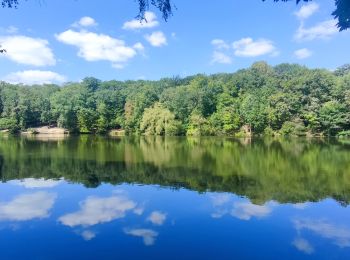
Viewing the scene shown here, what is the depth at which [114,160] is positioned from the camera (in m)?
28.8

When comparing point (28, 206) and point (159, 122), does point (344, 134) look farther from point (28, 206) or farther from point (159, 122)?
point (28, 206)

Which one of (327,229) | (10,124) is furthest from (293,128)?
(10,124)

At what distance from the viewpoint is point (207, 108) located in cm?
7425

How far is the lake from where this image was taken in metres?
9.73

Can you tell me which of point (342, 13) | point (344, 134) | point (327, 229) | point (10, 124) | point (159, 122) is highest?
point (342, 13)

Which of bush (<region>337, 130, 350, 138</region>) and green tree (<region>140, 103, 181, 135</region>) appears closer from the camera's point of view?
bush (<region>337, 130, 350, 138</region>)

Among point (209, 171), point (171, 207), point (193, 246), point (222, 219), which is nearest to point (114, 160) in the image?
point (209, 171)

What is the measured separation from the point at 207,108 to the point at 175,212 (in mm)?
61589

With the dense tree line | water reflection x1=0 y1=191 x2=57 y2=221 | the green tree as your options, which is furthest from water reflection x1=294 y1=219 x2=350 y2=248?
the green tree

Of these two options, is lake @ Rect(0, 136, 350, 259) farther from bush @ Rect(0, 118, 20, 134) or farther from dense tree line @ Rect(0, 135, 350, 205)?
bush @ Rect(0, 118, 20, 134)

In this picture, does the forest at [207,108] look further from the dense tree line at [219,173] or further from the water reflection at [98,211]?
the water reflection at [98,211]

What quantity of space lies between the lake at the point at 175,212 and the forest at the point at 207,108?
3998 centimetres

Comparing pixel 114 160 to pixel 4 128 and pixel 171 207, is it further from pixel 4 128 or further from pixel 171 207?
pixel 4 128

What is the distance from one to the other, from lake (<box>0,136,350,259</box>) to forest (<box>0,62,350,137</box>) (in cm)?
3998
